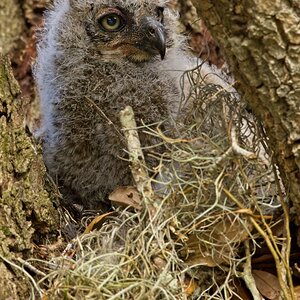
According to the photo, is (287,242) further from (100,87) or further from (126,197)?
(100,87)

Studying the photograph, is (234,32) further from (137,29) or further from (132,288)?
(137,29)

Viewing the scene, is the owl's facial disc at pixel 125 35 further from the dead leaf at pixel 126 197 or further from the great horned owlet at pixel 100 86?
the dead leaf at pixel 126 197

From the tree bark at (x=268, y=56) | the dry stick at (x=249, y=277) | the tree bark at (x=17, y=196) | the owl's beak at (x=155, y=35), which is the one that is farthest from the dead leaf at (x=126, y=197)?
the owl's beak at (x=155, y=35)

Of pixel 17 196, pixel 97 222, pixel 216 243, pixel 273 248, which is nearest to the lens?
pixel 273 248

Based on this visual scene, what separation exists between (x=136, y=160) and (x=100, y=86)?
2.79 feet

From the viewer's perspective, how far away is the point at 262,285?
2.49 meters

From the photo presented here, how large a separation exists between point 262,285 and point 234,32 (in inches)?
35.0

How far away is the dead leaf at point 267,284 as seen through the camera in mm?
2467

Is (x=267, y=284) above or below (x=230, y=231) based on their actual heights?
below

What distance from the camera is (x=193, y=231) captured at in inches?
96.3

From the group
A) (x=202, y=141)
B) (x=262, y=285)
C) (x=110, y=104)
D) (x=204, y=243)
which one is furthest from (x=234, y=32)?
(x=110, y=104)

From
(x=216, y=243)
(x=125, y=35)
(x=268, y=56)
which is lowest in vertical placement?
(x=216, y=243)

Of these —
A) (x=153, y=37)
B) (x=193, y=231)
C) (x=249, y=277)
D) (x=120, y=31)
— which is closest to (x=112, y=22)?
(x=120, y=31)

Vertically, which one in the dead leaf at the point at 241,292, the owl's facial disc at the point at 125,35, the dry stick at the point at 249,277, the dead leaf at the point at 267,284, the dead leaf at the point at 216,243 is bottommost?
the dead leaf at the point at 241,292
